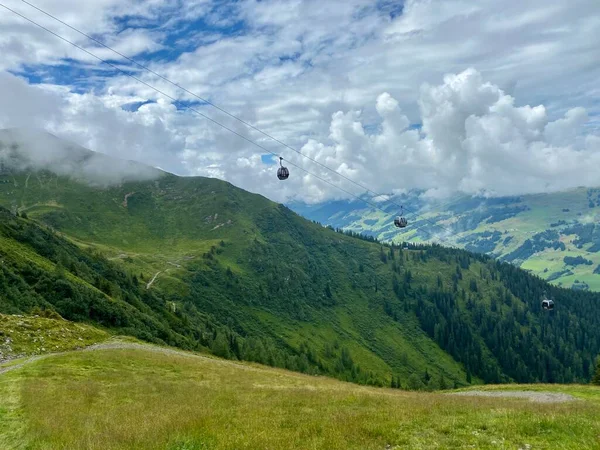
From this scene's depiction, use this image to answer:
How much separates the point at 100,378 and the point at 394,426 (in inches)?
1018

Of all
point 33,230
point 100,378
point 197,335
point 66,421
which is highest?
point 33,230

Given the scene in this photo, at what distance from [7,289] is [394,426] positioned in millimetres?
70672

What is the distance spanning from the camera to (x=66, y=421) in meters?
17.9

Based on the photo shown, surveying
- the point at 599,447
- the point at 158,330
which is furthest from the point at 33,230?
the point at 599,447

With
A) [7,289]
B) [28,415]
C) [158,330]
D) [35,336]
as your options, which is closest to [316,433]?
[28,415]

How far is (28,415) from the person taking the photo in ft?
63.5

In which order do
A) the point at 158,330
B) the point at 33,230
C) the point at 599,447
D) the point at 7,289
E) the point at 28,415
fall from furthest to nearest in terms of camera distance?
the point at 33,230 → the point at 158,330 → the point at 7,289 → the point at 28,415 → the point at 599,447

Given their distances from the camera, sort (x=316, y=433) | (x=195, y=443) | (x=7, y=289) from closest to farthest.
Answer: (x=195, y=443), (x=316, y=433), (x=7, y=289)

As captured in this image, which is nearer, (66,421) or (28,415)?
(66,421)

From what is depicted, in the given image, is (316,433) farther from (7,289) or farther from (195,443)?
(7,289)

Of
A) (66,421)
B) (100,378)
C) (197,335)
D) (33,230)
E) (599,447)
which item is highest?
(33,230)

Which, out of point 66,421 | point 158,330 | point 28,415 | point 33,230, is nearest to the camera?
point 66,421

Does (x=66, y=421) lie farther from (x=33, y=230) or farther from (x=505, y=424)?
(x=33, y=230)

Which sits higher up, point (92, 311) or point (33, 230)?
point (33, 230)
